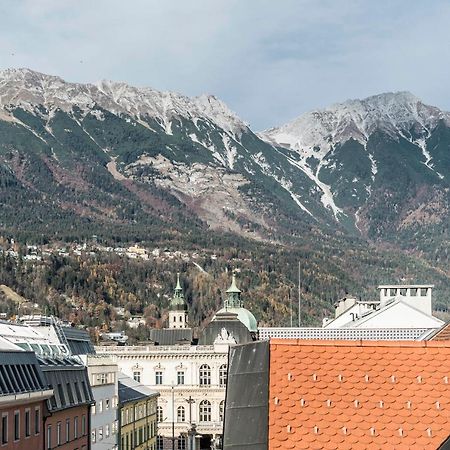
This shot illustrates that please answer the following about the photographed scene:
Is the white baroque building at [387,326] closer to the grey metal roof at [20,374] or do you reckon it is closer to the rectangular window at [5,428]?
the grey metal roof at [20,374]

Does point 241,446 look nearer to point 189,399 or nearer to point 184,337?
point 189,399

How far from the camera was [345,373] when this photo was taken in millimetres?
28328

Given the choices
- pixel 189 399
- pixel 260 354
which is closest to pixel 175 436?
pixel 189 399

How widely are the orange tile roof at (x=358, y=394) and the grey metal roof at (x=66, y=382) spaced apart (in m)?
41.6

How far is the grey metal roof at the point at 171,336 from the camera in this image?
16419 cm

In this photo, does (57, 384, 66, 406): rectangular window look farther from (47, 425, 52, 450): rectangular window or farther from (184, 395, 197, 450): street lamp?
(184, 395, 197, 450): street lamp

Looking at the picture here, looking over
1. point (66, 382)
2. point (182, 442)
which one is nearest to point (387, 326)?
point (182, 442)

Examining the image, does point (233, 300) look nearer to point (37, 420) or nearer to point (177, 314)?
point (177, 314)

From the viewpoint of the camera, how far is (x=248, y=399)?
2866cm

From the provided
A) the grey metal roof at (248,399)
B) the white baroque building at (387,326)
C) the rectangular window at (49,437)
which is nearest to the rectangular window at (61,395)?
the rectangular window at (49,437)

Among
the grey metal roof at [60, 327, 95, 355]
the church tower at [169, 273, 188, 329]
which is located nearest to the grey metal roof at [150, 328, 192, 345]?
the church tower at [169, 273, 188, 329]

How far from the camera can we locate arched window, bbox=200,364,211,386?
14538cm

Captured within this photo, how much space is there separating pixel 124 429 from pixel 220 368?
1748 inches

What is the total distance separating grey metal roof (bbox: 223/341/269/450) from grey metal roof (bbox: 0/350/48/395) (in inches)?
1115
